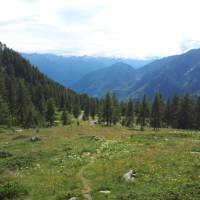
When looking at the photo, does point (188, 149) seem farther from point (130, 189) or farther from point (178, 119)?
point (178, 119)

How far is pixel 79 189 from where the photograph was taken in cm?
2436

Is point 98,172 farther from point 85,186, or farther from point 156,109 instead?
point 156,109

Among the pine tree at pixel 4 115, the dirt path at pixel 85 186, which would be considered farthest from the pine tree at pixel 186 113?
the dirt path at pixel 85 186

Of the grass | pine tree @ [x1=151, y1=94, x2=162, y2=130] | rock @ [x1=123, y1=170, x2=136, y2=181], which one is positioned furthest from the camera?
pine tree @ [x1=151, y1=94, x2=162, y2=130]

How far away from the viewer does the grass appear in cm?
2239

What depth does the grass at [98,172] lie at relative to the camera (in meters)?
22.4

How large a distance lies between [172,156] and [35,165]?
1412cm

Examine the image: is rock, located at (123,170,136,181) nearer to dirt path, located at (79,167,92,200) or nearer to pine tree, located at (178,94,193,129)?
dirt path, located at (79,167,92,200)

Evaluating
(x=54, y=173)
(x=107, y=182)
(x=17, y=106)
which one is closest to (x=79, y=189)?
(x=107, y=182)

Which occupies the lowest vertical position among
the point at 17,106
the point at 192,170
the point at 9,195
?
the point at 9,195

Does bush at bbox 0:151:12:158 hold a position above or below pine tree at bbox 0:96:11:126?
below

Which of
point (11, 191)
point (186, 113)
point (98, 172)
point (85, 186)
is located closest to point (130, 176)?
point (85, 186)

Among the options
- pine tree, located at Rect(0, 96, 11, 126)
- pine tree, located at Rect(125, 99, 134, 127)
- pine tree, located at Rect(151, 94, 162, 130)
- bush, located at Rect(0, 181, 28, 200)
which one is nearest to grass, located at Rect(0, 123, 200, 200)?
bush, located at Rect(0, 181, 28, 200)

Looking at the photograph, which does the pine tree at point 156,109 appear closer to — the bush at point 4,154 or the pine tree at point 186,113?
the pine tree at point 186,113
